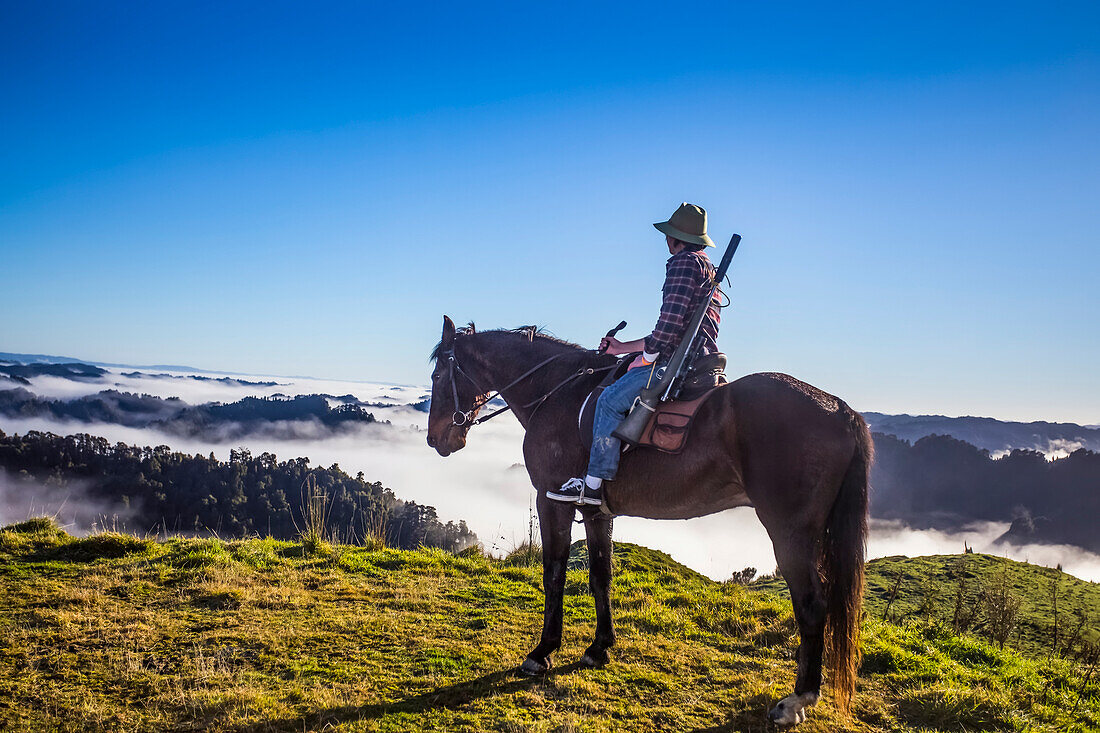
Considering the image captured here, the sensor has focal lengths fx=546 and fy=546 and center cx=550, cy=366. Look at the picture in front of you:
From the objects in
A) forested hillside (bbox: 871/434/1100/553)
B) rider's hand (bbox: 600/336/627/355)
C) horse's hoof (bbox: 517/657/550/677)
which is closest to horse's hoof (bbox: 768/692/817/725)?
horse's hoof (bbox: 517/657/550/677)

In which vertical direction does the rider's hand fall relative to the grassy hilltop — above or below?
above

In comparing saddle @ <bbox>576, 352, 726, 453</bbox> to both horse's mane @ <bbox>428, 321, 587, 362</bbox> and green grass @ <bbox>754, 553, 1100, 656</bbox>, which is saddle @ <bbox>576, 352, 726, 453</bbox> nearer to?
horse's mane @ <bbox>428, 321, 587, 362</bbox>

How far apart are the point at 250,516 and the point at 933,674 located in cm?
6904

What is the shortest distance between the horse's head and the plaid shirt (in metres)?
2.60

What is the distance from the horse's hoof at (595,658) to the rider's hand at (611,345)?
10.0 feet

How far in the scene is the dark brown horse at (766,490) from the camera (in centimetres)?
442

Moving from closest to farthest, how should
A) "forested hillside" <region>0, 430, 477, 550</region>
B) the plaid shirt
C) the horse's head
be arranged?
the plaid shirt, the horse's head, "forested hillside" <region>0, 430, 477, 550</region>

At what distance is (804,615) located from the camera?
448cm

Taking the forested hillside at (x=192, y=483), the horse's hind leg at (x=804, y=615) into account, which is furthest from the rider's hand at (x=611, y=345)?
the forested hillside at (x=192, y=483)

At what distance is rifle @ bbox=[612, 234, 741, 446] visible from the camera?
16.0 feet

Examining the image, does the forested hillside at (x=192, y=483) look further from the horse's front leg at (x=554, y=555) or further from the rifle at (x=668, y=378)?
the rifle at (x=668, y=378)

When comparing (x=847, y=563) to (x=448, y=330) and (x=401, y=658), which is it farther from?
(x=448, y=330)

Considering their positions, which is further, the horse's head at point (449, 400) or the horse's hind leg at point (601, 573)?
the horse's head at point (449, 400)

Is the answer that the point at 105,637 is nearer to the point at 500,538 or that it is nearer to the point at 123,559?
the point at 123,559
